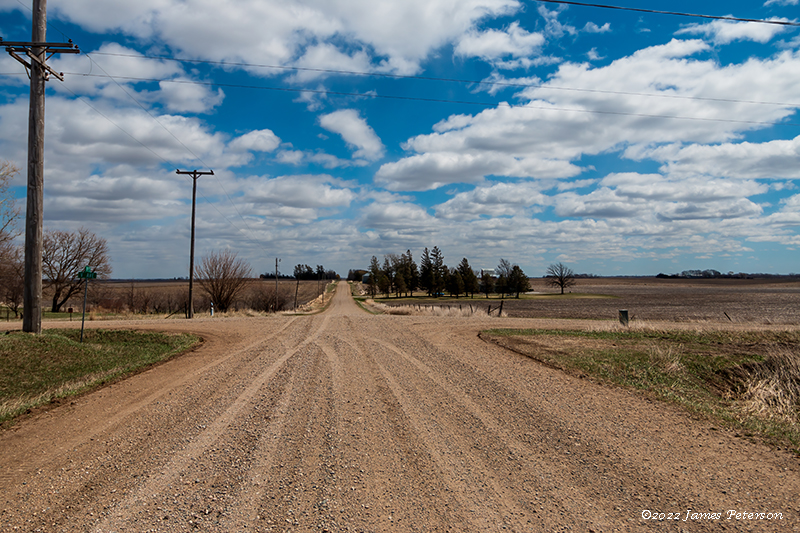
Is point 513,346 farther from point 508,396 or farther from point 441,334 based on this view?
point 508,396

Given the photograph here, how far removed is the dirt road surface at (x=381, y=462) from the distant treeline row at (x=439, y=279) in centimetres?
7797

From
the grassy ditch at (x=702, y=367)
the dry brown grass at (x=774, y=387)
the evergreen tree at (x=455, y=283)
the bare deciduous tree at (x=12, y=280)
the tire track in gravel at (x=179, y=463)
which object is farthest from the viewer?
the evergreen tree at (x=455, y=283)

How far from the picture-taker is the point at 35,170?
1280 cm

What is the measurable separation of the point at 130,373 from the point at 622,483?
1087 centimetres

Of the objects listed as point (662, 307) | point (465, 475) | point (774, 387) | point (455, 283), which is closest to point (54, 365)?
point (465, 475)

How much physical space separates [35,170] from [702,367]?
66.3ft

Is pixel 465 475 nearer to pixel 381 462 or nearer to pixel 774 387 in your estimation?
pixel 381 462

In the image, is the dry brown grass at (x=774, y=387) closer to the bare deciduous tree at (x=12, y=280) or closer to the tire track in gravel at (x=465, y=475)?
the tire track in gravel at (x=465, y=475)

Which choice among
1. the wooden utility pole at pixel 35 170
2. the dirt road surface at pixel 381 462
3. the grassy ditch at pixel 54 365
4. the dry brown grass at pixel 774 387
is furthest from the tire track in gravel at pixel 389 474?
the wooden utility pole at pixel 35 170

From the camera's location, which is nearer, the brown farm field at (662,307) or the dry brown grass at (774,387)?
the dry brown grass at (774,387)

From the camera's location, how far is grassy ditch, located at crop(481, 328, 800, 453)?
758cm

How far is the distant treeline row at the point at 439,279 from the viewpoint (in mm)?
86812

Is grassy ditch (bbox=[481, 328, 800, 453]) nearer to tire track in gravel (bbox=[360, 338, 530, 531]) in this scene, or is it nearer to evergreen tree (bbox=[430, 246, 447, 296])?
tire track in gravel (bbox=[360, 338, 530, 531])

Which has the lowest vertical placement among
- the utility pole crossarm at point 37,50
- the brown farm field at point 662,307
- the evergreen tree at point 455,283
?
the brown farm field at point 662,307
